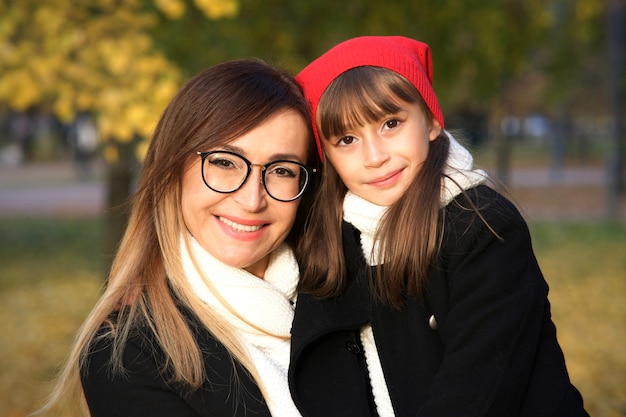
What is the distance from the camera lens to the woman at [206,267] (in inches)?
85.7

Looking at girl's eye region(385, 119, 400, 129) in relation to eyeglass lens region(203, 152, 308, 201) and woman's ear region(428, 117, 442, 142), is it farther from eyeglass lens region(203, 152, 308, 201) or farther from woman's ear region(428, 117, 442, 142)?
eyeglass lens region(203, 152, 308, 201)

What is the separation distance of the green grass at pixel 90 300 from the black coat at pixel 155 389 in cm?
267

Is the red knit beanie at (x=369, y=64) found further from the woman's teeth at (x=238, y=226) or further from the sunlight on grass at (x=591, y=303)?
the sunlight on grass at (x=591, y=303)

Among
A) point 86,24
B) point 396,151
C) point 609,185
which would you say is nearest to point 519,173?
point 609,185

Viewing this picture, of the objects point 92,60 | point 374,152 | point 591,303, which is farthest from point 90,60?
point 591,303

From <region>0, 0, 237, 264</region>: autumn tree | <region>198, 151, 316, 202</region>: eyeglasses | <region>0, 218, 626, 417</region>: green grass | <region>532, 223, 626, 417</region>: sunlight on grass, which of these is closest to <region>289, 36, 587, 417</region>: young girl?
<region>198, 151, 316, 202</region>: eyeglasses

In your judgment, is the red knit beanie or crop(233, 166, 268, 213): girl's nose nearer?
crop(233, 166, 268, 213): girl's nose

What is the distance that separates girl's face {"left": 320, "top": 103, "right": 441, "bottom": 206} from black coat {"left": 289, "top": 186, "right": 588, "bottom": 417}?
8.1 inches

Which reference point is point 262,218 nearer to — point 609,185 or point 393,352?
point 393,352

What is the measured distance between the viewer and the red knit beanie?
8.43ft

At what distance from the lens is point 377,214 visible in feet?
8.36

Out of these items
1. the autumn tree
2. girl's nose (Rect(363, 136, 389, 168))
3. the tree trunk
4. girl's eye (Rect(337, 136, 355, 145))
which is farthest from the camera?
the tree trunk

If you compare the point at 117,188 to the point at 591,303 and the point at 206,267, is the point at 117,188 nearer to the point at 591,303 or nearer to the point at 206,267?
the point at 591,303

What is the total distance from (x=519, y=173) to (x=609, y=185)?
1138cm
